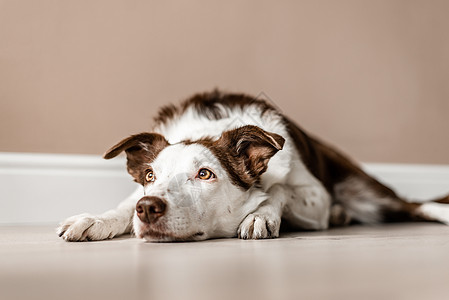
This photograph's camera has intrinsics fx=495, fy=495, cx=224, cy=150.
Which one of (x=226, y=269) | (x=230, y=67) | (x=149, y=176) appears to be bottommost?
(x=226, y=269)

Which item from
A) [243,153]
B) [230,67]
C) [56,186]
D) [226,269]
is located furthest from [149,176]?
[230,67]

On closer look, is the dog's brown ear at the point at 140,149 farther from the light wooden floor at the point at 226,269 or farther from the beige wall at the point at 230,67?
the beige wall at the point at 230,67

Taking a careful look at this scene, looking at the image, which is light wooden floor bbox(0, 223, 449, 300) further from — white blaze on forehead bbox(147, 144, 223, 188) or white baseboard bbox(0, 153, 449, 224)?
white baseboard bbox(0, 153, 449, 224)

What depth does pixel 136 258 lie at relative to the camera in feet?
4.42

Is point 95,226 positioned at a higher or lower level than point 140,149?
lower

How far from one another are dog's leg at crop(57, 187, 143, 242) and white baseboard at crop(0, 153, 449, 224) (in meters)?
0.83

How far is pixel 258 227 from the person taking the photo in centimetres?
182

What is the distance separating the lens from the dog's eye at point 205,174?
6.04 feet

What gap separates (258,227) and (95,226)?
23.5 inches

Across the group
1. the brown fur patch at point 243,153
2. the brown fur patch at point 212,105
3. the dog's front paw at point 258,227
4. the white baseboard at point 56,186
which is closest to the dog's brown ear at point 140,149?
the brown fur patch at point 243,153

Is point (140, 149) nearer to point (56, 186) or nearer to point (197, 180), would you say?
point (197, 180)

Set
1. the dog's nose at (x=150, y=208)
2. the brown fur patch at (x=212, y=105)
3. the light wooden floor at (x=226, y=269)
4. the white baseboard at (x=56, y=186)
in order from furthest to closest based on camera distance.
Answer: the white baseboard at (x=56, y=186) < the brown fur patch at (x=212, y=105) < the dog's nose at (x=150, y=208) < the light wooden floor at (x=226, y=269)

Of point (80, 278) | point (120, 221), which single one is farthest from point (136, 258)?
point (120, 221)

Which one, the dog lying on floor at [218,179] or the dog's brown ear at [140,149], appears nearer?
the dog lying on floor at [218,179]
